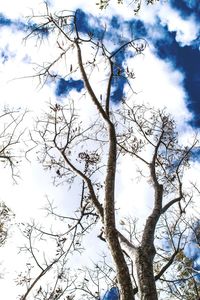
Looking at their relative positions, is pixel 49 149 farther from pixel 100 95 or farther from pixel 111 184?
pixel 111 184

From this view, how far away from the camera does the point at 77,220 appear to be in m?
7.89

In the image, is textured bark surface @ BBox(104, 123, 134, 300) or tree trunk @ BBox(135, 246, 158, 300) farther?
tree trunk @ BBox(135, 246, 158, 300)

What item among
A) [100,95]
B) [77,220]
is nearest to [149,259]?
[77,220]

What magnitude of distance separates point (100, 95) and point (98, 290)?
281 inches

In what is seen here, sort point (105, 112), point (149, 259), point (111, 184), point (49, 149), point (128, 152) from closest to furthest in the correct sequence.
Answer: point (149, 259) → point (111, 184) → point (105, 112) → point (49, 149) → point (128, 152)

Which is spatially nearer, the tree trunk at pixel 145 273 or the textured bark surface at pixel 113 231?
the textured bark surface at pixel 113 231

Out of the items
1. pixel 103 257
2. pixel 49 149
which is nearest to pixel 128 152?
pixel 49 149

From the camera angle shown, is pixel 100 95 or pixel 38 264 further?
pixel 38 264

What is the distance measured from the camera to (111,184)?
603cm

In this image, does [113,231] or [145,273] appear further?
[113,231]

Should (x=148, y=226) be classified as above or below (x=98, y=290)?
below

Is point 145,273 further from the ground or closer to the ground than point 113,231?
closer to the ground

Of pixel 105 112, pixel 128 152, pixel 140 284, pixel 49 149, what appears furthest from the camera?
pixel 128 152

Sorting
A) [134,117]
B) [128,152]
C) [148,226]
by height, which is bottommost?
[148,226]
